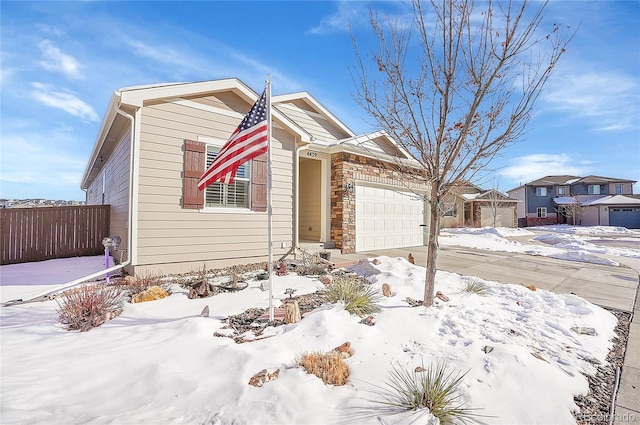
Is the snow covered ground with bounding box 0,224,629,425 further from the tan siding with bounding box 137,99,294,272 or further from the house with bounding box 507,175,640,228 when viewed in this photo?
the house with bounding box 507,175,640,228

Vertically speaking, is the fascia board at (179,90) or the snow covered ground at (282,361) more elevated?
the fascia board at (179,90)

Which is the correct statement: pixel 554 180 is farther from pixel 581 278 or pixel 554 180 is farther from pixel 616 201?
pixel 581 278

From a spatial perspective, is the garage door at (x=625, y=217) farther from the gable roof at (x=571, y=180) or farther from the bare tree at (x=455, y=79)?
the bare tree at (x=455, y=79)

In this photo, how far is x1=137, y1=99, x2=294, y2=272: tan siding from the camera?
591 cm

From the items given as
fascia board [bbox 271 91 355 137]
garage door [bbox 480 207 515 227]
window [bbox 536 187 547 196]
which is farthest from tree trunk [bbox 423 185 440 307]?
window [bbox 536 187 547 196]

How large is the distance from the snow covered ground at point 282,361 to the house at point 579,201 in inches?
1525

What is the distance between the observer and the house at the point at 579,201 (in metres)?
32.3

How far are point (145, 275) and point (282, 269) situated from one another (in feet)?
9.13

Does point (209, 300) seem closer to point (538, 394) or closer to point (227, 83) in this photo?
point (538, 394)

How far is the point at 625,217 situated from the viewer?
32281 mm

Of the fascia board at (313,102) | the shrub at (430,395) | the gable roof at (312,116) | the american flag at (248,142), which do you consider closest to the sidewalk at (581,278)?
the shrub at (430,395)

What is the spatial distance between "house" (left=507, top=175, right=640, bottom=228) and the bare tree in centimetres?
3819

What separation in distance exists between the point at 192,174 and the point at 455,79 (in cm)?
542

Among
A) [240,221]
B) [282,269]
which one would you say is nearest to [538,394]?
[282,269]
